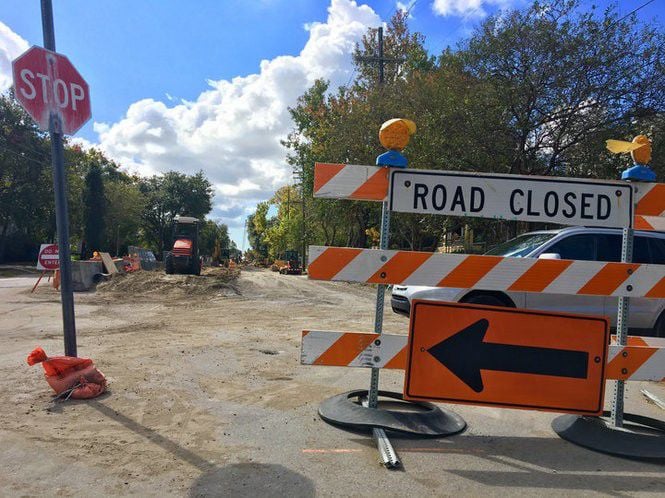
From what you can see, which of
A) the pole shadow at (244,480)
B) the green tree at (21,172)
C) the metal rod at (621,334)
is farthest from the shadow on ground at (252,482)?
the green tree at (21,172)

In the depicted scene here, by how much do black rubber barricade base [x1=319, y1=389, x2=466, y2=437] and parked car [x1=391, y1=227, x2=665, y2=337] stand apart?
3497mm

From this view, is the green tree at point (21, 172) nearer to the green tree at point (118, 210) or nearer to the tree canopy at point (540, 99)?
the green tree at point (118, 210)

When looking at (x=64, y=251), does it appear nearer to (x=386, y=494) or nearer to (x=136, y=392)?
(x=136, y=392)

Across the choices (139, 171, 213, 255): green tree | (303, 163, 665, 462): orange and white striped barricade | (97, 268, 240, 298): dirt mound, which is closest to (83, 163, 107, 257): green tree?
(139, 171, 213, 255): green tree

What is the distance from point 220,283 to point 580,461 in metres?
17.0

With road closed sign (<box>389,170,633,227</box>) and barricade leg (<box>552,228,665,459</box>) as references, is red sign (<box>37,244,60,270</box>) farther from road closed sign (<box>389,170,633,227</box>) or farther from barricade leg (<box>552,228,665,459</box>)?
barricade leg (<box>552,228,665,459</box>)

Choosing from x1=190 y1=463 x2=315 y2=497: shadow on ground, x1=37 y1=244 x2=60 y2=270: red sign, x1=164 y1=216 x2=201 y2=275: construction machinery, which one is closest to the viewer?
x1=190 y1=463 x2=315 y2=497: shadow on ground

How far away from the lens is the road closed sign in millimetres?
4082

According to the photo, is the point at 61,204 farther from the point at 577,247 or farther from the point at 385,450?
the point at 577,247

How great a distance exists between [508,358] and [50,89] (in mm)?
4855

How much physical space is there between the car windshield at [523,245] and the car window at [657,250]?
165cm

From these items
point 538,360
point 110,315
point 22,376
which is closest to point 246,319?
point 110,315

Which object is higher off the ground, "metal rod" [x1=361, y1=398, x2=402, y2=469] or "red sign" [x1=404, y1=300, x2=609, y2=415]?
"red sign" [x1=404, y1=300, x2=609, y2=415]

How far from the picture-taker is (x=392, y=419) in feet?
→ 13.4
